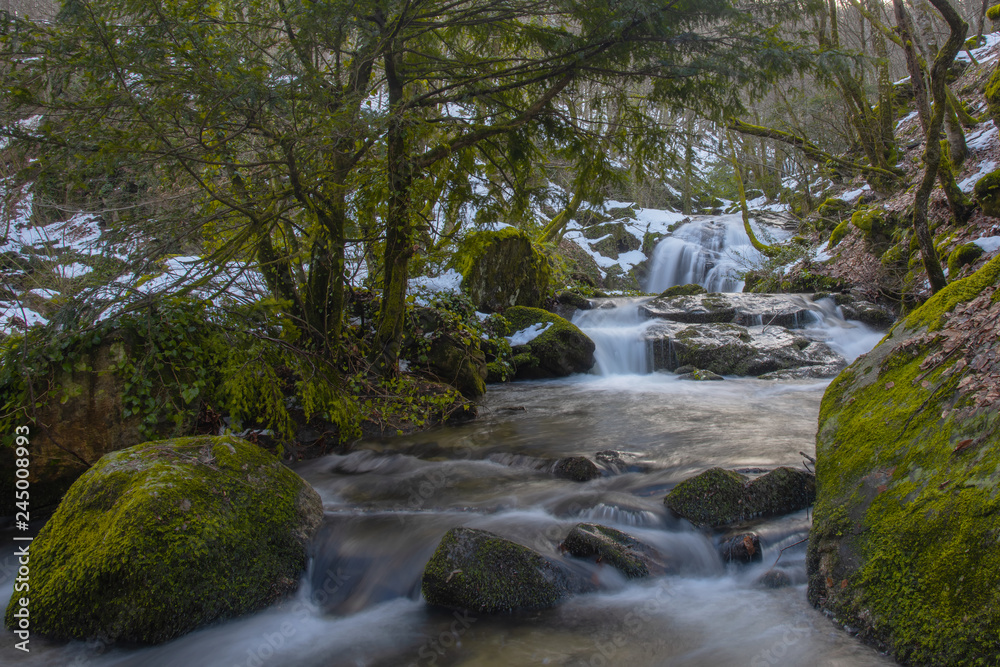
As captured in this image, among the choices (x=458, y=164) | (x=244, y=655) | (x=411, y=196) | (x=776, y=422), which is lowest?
(x=244, y=655)

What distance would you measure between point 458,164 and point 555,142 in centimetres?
110

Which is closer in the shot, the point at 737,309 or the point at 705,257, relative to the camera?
the point at 737,309

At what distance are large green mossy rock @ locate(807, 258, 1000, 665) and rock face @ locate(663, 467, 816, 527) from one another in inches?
27.3

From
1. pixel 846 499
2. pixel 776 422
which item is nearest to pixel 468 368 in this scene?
pixel 776 422

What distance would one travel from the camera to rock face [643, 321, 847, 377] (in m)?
10.5

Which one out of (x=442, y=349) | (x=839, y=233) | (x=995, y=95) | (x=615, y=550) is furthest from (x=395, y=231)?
(x=839, y=233)

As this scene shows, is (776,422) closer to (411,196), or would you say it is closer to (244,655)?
(411,196)

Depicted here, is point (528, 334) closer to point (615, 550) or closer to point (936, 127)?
point (936, 127)

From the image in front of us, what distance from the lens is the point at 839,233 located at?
14977mm

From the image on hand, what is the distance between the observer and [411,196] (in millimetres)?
5723


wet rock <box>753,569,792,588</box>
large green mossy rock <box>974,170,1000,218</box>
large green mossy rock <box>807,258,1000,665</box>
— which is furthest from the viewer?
large green mossy rock <box>974,170,1000,218</box>

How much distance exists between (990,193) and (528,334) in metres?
8.05

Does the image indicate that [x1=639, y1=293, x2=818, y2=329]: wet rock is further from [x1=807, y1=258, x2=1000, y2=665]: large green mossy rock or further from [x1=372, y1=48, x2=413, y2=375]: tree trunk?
[x1=807, y1=258, x2=1000, y2=665]: large green mossy rock

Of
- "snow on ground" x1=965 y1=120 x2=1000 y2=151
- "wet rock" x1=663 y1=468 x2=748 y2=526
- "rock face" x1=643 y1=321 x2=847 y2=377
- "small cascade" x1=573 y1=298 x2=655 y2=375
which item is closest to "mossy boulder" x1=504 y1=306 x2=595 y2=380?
"small cascade" x1=573 y1=298 x2=655 y2=375
